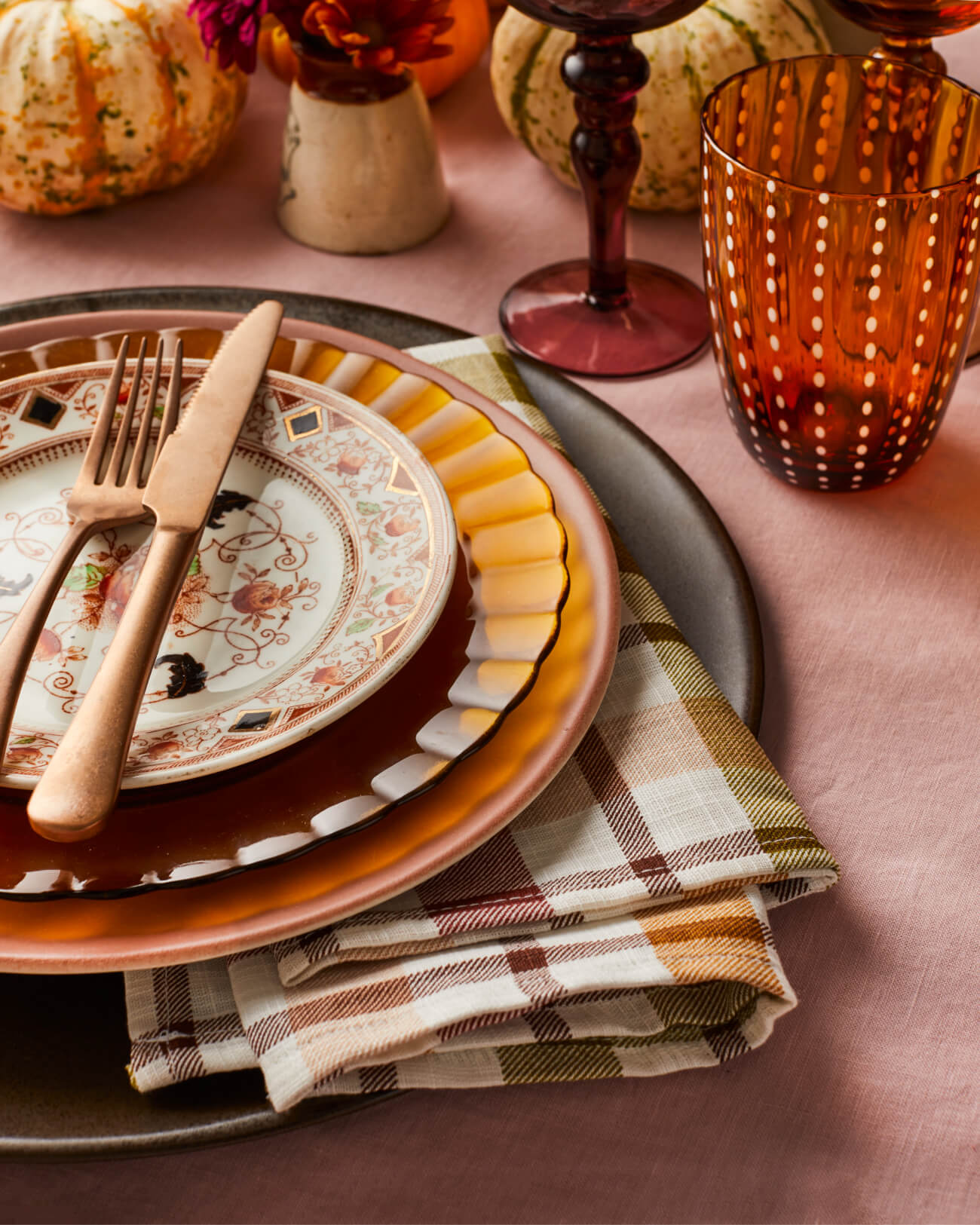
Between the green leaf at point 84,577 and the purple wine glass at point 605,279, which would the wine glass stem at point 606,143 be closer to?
the purple wine glass at point 605,279

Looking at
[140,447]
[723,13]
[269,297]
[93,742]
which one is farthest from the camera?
[723,13]

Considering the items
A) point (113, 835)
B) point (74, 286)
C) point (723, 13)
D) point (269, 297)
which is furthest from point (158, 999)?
point (723, 13)

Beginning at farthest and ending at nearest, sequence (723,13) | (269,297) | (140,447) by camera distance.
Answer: (723,13), (269,297), (140,447)

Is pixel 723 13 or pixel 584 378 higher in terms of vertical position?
pixel 723 13

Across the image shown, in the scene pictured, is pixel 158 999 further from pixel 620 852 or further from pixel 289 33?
pixel 289 33

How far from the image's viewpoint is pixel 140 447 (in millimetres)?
534

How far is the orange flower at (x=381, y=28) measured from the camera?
747 millimetres

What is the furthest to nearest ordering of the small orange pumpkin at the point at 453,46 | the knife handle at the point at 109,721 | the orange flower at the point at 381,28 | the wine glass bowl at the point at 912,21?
1. the small orange pumpkin at the point at 453,46
2. the orange flower at the point at 381,28
3. the wine glass bowl at the point at 912,21
4. the knife handle at the point at 109,721

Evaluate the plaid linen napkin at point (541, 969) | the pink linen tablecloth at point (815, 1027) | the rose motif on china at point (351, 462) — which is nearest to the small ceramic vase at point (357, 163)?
the pink linen tablecloth at point (815, 1027)

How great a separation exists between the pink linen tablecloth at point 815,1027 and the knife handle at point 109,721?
0.43 feet

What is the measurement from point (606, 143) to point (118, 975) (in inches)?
21.1

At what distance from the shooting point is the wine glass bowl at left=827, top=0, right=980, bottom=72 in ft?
2.11

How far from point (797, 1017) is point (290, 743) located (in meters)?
0.21

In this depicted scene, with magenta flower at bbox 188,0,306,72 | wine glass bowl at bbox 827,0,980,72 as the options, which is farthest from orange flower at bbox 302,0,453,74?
wine glass bowl at bbox 827,0,980,72
